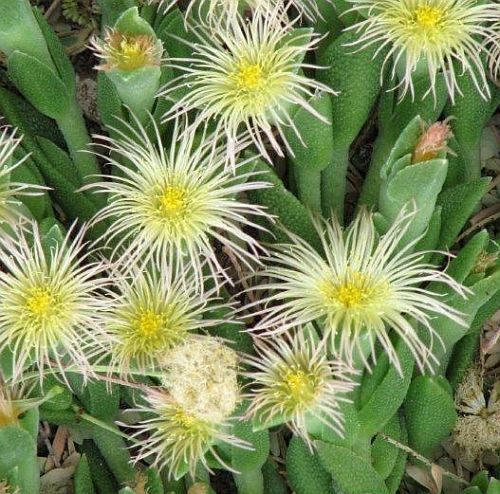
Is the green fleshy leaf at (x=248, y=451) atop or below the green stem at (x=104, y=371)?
below

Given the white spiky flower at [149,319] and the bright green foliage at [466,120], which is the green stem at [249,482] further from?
the bright green foliage at [466,120]

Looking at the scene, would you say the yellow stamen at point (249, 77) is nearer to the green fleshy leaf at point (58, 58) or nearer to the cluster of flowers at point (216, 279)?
the cluster of flowers at point (216, 279)

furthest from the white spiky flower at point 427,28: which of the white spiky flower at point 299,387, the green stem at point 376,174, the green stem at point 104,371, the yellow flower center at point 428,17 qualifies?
the green stem at point 104,371

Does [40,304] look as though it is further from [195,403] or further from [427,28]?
[427,28]

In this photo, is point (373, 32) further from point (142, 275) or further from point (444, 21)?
point (142, 275)

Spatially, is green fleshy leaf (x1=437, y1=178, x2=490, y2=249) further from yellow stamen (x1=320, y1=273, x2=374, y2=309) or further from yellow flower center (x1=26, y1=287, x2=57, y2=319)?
yellow flower center (x1=26, y1=287, x2=57, y2=319)

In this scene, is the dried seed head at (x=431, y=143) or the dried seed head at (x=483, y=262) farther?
the dried seed head at (x=483, y=262)

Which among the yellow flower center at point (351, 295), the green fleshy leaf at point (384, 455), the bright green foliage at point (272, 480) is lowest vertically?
the bright green foliage at point (272, 480)
